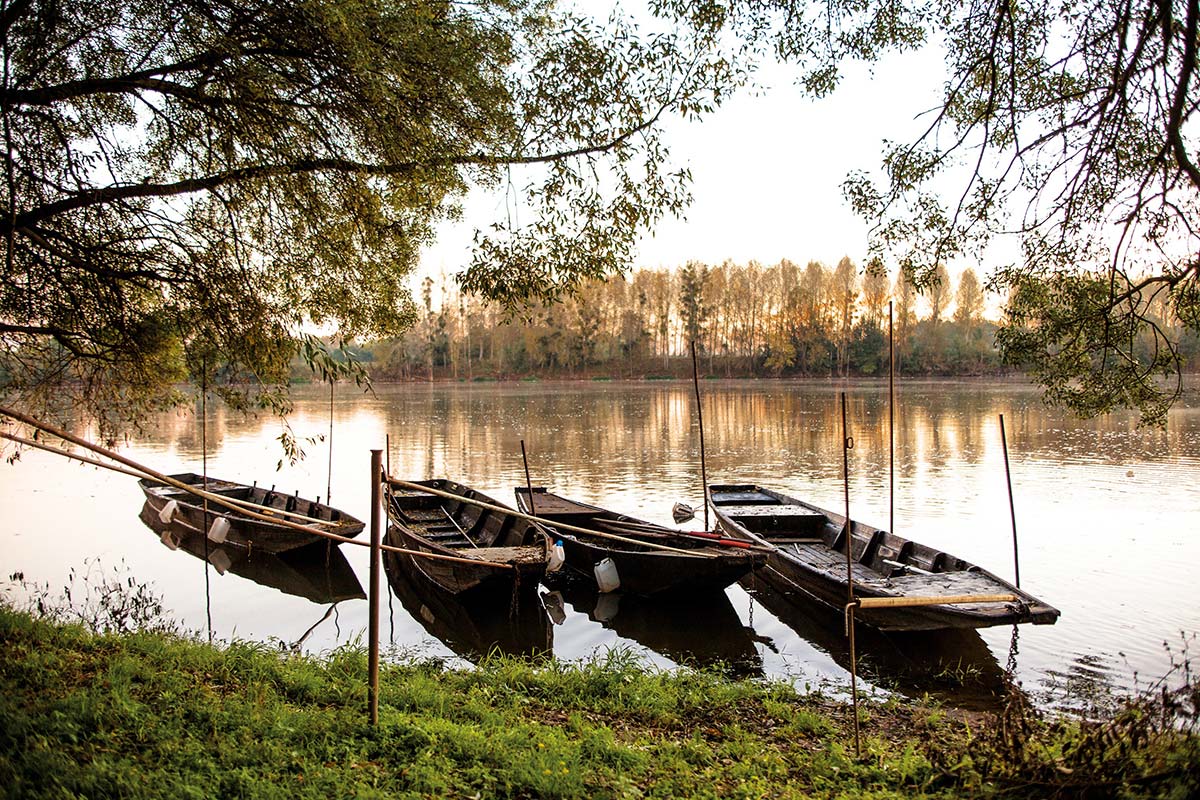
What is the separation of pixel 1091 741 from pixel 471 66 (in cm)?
600

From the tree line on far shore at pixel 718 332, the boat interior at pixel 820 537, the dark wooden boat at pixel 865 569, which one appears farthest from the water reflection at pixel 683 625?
the tree line on far shore at pixel 718 332

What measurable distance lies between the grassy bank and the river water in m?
2.54

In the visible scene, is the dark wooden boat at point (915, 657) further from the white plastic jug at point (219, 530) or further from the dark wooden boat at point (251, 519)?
the white plastic jug at point (219, 530)

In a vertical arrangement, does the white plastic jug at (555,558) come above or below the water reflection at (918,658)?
above

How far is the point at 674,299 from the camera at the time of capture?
3130 inches

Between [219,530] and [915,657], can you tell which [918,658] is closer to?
[915,657]

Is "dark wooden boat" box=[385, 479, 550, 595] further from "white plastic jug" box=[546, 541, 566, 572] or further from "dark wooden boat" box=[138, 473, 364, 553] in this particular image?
"dark wooden boat" box=[138, 473, 364, 553]

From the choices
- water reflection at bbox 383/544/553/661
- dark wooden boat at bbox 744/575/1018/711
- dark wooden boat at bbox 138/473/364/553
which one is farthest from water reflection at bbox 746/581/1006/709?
dark wooden boat at bbox 138/473/364/553

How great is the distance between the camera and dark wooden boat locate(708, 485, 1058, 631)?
801cm

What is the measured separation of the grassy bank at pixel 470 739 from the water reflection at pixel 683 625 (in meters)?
2.16

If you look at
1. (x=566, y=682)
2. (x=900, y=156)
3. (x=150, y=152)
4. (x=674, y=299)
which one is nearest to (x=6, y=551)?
(x=150, y=152)

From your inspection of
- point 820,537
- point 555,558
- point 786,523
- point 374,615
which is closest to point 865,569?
point 820,537

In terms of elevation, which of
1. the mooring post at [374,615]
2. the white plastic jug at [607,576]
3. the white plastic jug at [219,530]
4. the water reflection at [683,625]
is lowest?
the water reflection at [683,625]

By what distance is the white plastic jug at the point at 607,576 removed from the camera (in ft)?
35.1
